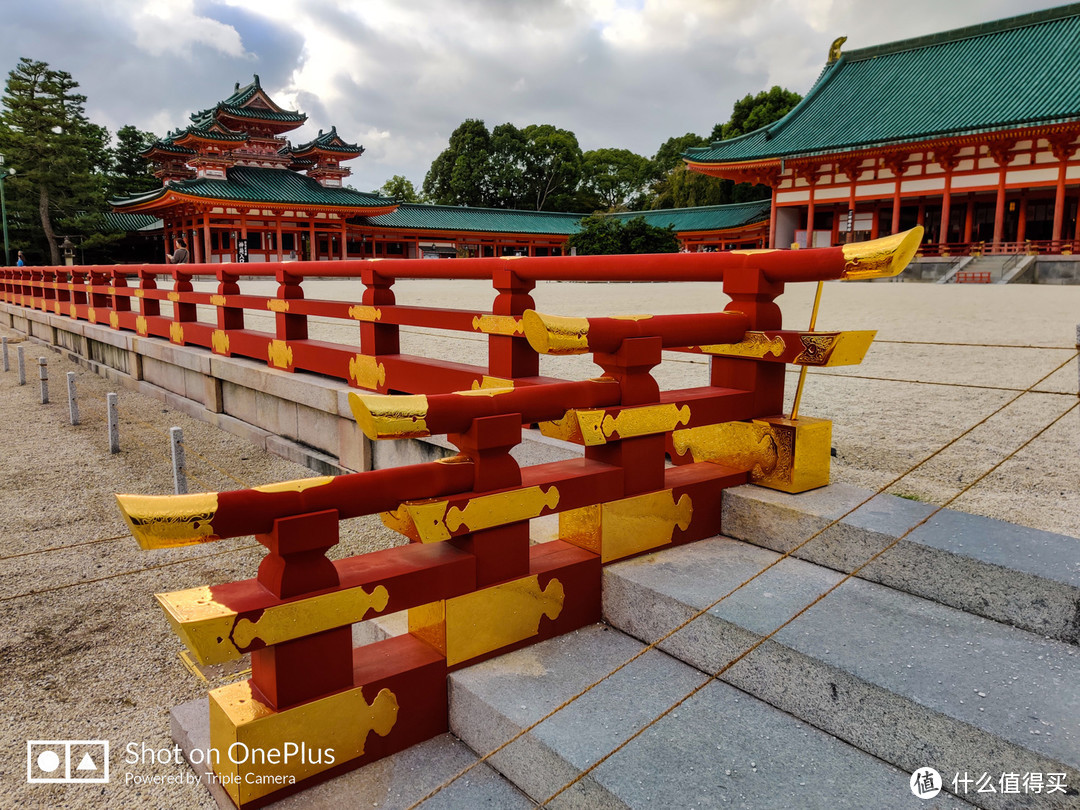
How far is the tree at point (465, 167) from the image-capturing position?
172 ft

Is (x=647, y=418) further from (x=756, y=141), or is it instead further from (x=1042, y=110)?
(x=756, y=141)

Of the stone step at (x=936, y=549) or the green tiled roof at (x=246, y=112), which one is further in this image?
the green tiled roof at (x=246, y=112)

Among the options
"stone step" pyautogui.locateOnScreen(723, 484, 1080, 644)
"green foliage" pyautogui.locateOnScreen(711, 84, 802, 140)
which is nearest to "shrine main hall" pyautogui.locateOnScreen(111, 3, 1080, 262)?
"green foliage" pyautogui.locateOnScreen(711, 84, 802, 140)

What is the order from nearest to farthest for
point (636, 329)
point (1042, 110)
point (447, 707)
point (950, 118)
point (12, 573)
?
point (447, 707), point (636, 329), point (12, 573), point (1042, 110), point (950, 118)

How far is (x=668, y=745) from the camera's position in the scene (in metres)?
1.63

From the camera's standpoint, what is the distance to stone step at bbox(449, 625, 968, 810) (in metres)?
1.49

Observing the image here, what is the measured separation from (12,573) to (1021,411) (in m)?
5.18

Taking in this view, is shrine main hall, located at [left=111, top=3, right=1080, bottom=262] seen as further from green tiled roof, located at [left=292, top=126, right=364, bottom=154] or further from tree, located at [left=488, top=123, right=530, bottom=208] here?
tree, located at [left=488, top=123, right=530, bottom=208]

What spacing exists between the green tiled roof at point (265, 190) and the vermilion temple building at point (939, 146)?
14720mm

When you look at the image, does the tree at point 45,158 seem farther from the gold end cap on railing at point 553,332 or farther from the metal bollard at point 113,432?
the gold end cap on railing at point 553,332

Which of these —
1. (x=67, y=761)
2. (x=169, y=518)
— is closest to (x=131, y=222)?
(x=67, y=761)

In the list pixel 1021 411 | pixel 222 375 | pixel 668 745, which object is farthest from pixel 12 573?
pixel 1021 411

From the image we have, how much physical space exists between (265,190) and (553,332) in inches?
1221

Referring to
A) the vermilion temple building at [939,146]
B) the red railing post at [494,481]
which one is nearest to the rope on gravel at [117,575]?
the red railing post at [494,481]
